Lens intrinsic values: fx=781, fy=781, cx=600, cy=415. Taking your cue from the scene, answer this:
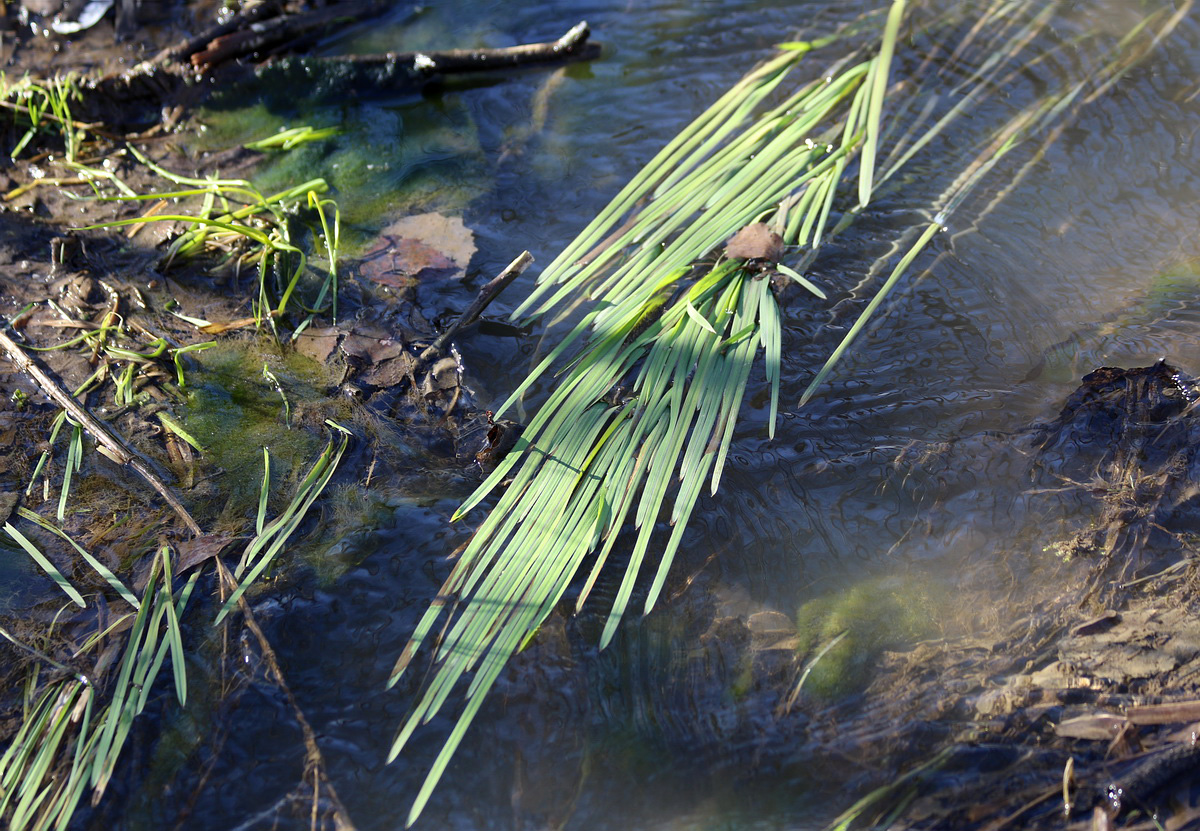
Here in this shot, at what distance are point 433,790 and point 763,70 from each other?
77.7 inches

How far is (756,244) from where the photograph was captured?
1756 millimetres

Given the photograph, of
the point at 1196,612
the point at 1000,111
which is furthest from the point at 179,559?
the point at 1000,111

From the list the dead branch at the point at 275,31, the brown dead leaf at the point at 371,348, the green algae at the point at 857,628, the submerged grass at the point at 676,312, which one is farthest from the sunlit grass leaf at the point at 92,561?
the dead branch at the point at 275,31

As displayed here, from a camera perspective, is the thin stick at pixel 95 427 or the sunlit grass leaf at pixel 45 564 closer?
the sunlit grass leaf at pixel 45 564

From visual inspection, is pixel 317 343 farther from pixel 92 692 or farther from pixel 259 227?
pixel 92 692

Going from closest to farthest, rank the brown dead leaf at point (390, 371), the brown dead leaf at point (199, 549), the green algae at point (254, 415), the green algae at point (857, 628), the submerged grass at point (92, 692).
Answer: the submerged grass at point (92, 692) < the green algae at point (857, 628) < the brown dead leaf at point (199, 549) < the green algae at point (254, 415) < the brown dead leaf at point (390, 371)

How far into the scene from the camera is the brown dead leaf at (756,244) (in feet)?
5.72

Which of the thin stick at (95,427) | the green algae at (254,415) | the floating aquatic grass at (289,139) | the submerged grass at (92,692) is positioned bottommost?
the submerged grass at (92,692)

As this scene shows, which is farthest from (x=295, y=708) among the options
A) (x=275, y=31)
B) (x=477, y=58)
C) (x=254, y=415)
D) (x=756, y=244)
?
(x=275, y=31)

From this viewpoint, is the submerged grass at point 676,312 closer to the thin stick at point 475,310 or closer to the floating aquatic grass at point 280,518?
the thin stick at point 475,310

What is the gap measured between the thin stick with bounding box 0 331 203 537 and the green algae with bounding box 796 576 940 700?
1109 mm

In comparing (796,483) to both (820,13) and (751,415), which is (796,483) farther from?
(820,13)

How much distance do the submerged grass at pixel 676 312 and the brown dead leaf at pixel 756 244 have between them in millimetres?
12

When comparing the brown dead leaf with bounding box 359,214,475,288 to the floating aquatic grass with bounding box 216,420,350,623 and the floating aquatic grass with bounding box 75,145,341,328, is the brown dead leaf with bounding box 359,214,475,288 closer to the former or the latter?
the floating aquatic grass with bounding box 75,145,341,328
